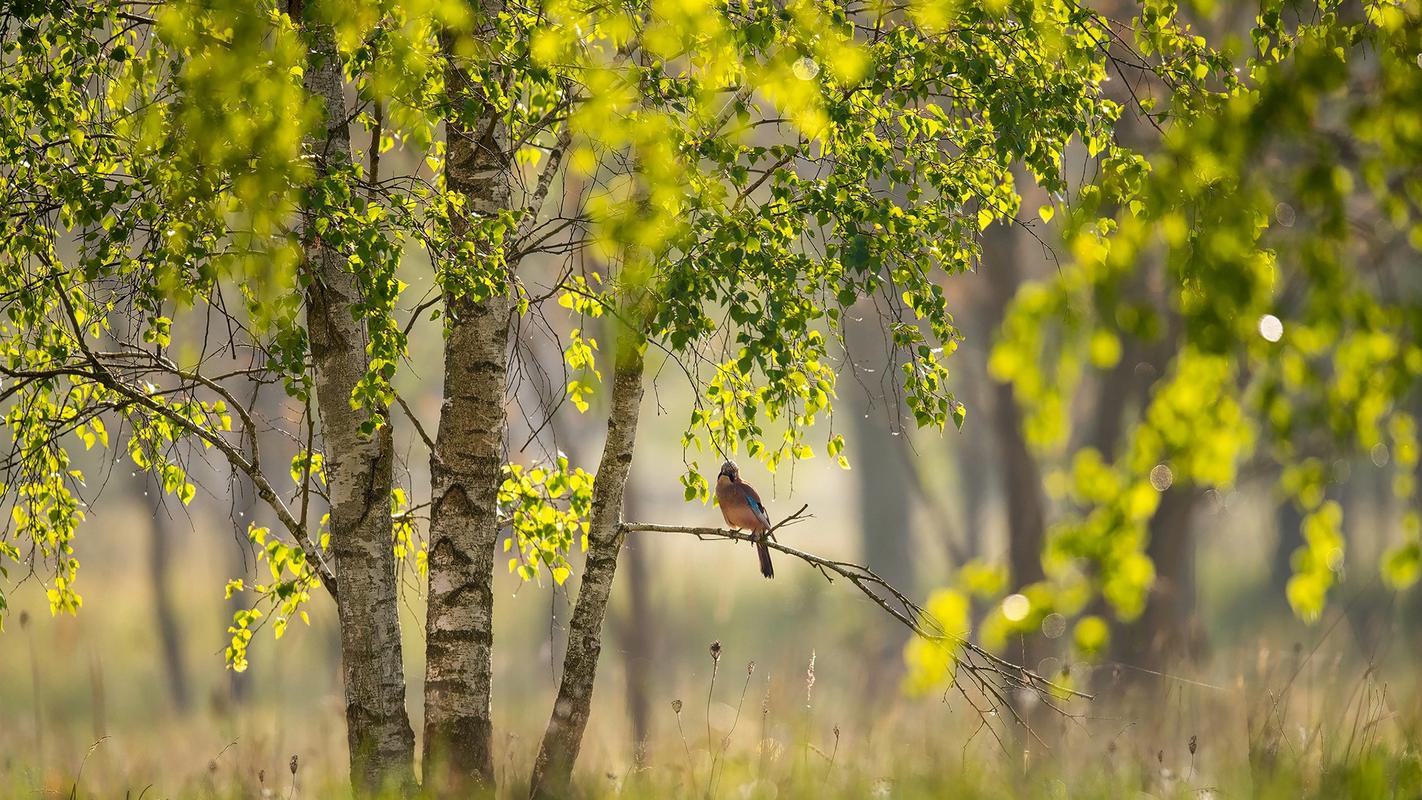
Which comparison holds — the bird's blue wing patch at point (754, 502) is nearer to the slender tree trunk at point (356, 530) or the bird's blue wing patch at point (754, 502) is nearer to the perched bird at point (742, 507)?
the perched bird at point (742, 507)

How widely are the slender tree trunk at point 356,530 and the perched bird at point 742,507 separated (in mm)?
3114

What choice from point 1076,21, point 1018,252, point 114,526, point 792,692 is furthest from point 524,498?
point 114,526

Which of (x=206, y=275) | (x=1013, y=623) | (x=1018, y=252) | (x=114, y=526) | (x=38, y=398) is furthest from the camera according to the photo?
(x=114, y=526)

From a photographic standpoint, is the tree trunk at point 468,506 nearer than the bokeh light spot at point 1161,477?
No

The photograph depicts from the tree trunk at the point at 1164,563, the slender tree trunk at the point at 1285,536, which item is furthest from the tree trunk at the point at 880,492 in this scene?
the tree trunk at the point at 1164,563

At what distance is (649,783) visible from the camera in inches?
240

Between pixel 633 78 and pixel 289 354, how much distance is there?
1.75m

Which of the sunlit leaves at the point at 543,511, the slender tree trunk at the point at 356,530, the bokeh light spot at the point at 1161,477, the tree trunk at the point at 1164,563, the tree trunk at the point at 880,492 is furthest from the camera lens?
the tree trunk at the point at 880,492

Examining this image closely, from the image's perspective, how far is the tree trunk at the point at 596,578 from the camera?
21.6 ft

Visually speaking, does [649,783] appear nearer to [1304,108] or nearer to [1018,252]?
[1304,108]

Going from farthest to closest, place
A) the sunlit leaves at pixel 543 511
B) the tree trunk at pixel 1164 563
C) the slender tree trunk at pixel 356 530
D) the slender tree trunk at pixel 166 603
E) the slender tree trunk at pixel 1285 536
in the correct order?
the slender tree trunk at pixel 1285 536 < the slender tree trunk at pixel 166 603 < the tree trunk at pixel 1164 563 < the sunlit leaves at pixel 543 511 < the slender tree trunk at pixel 356 530

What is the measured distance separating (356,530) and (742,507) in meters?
3.51

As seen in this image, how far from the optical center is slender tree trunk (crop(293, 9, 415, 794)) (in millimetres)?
5863

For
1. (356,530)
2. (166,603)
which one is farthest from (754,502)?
(166,603)
